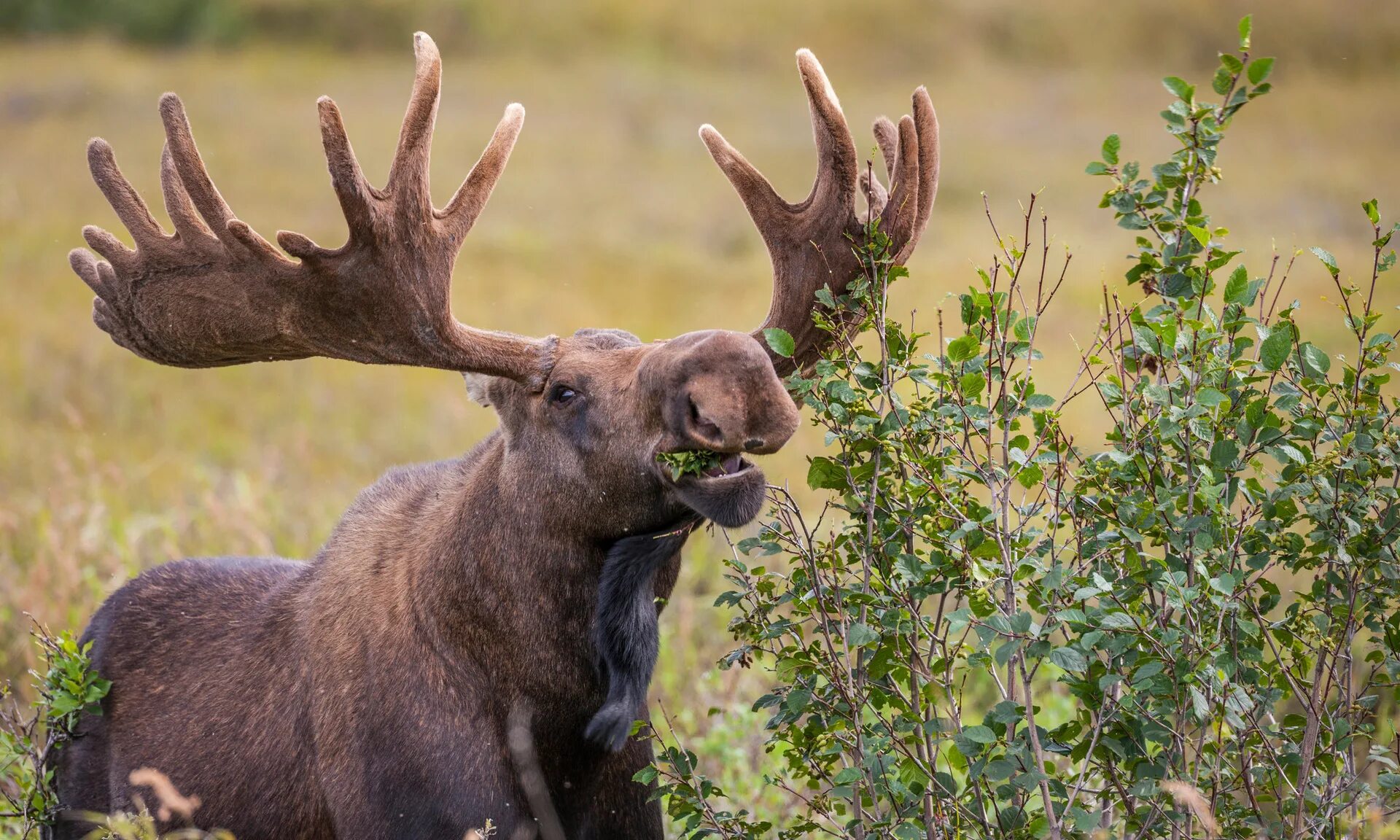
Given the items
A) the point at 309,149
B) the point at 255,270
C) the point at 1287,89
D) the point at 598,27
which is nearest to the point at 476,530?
the point at 255,270

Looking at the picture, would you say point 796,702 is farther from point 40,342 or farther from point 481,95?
point 481,95

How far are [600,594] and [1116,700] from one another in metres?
1.33

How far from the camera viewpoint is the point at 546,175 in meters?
22.0

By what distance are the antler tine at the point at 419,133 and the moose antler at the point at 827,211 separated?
0.79 meters

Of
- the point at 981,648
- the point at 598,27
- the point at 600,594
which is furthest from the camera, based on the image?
the point at 598,27

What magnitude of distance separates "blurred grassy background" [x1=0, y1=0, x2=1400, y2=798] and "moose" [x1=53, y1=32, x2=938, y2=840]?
1.21 m

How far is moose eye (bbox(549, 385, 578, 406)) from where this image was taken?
3.73 m

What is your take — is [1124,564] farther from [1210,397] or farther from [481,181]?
[481,181]

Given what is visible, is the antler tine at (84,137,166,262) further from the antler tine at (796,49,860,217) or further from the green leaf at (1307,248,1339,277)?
the green leaf at (1307,248,1339,277)

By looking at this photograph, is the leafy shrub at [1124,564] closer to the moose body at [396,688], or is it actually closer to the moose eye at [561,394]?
the moose body at [396,688]

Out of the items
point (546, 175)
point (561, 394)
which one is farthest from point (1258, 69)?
point (546, 175)

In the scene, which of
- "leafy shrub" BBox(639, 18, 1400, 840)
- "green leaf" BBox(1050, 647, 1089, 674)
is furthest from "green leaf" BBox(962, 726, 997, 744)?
"green leaf" BBox(1050, 647, 1089, 674)

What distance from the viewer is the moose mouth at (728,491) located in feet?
10.7

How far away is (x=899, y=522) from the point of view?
343 centimetres
